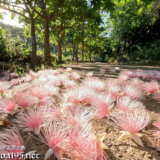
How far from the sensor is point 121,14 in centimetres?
1992

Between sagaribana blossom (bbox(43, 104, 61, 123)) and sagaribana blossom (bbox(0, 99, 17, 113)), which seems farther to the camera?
sagaribana blossom (bbox(0, 99, 17, 113))

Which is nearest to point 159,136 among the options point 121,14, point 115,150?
point 115,150

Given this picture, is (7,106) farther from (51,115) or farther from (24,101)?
(51,115)

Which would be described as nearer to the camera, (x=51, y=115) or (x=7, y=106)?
(x=51, y=115)

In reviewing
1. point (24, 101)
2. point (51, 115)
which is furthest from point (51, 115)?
point (24, 101)

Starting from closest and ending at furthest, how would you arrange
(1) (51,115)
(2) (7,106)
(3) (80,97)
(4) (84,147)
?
(4) (84,147)
(1) (51,115)
(2) (7,106)
(3) (80,97)

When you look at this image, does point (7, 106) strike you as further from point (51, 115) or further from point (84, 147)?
point (84, 147)

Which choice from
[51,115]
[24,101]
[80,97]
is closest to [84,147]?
[51,115]

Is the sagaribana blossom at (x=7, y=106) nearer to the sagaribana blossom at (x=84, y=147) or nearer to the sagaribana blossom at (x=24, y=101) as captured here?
the sagaribana blossom at (x=24, y=101)

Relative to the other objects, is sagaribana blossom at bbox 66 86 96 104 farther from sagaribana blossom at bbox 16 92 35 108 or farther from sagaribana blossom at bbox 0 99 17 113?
sagaribana blossom at bbox 0 99 17 113

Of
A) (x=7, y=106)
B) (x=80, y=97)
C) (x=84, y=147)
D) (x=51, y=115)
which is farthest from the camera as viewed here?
(x=80, y=97)

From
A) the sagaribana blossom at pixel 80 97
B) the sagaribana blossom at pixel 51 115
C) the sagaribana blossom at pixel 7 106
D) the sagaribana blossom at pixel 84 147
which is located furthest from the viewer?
the sagaribana blossom at pixel 80 97

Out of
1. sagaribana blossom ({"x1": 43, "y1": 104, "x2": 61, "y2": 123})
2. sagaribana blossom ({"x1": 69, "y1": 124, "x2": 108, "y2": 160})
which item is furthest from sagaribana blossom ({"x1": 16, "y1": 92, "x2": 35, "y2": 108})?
sagaribana blossom ({"x1": 69, "y1": 124, "x2": 108, "y2": 160})

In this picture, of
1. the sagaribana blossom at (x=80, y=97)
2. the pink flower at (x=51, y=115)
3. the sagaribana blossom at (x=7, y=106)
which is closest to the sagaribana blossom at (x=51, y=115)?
the pink flower at (x=51, y=115)
